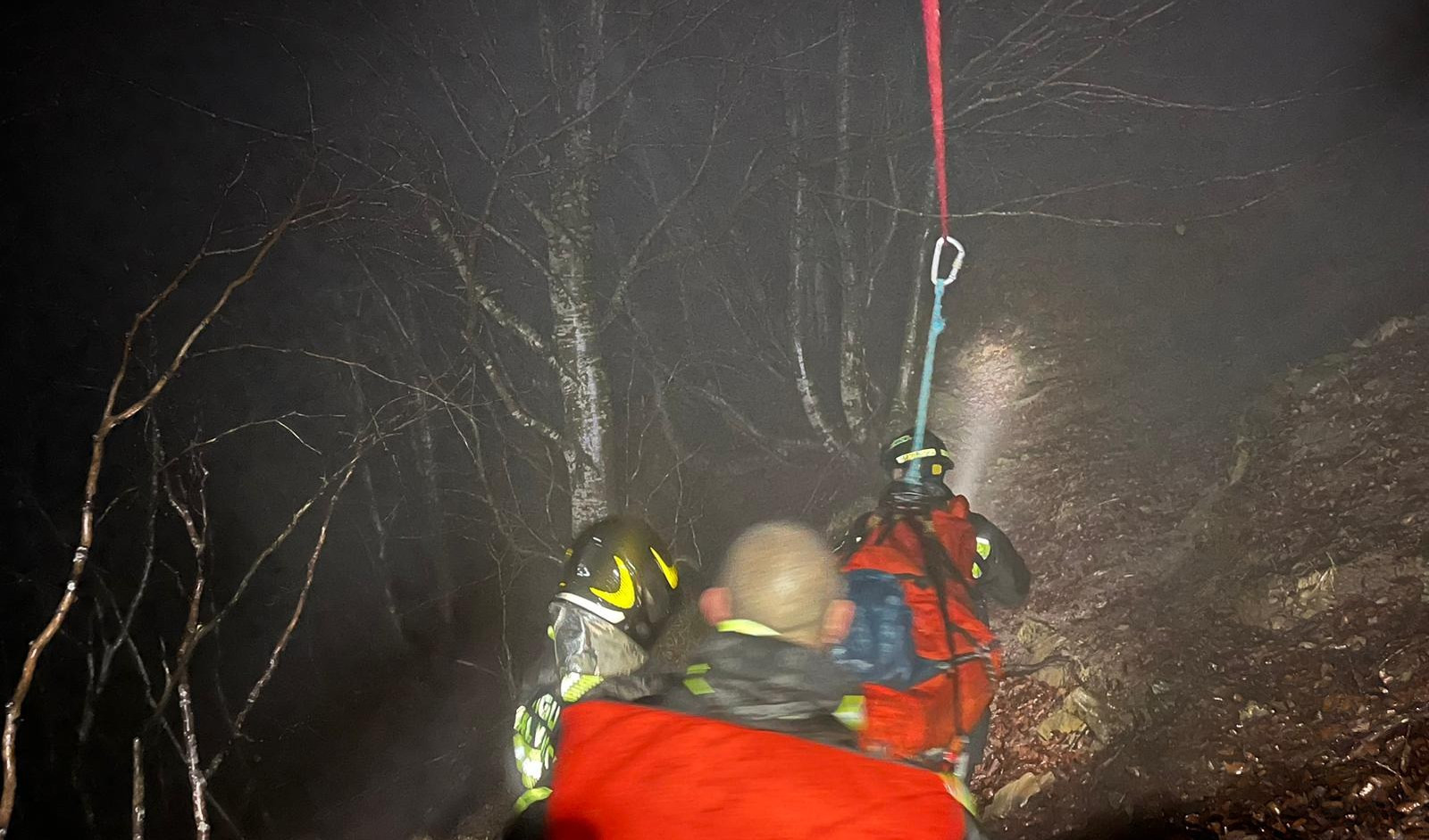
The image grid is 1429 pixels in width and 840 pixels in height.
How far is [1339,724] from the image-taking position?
308 cm

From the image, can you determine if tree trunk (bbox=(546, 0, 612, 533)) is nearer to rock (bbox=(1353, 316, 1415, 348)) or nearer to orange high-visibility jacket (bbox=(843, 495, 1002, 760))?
orange high-visibility jacket (bbox=(843, 495, 1002, 760))

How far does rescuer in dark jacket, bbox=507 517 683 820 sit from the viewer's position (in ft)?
10.1

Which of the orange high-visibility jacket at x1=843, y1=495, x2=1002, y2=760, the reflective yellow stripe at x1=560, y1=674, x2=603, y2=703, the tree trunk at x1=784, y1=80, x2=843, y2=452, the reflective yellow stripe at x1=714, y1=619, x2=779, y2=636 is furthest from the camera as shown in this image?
the tree trunk at x1=784, y1=80, x2=843, y2=452

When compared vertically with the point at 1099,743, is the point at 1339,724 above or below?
above

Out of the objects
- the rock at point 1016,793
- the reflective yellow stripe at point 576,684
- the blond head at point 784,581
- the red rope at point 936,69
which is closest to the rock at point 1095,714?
the rock at point 1016,793

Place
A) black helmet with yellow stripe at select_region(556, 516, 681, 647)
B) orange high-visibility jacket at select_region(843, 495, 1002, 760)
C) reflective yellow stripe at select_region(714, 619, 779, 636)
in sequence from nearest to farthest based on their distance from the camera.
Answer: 1. reflective yellow stripe at select_region(714, 619, 779, 636)
2. orange high-visibility jacket at select_region(843, 495, 1002, 760)
3. black helmet with yellow stripe at select_region(556, 516, 681, 647)

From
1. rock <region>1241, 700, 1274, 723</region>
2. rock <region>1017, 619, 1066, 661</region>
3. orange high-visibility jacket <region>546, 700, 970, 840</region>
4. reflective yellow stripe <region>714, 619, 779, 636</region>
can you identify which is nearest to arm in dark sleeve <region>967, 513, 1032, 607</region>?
rock <region>1017, 619, 1066, 661</region>

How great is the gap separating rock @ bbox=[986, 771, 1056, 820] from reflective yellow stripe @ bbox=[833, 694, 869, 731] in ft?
6.18

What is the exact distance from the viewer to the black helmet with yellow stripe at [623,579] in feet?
10.9

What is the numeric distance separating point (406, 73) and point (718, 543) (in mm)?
8759

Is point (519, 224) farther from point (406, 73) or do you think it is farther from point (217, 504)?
point (217, 504)

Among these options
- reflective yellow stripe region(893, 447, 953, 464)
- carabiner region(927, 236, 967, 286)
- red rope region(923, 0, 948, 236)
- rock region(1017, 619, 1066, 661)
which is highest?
red rope region(923, 0, 948, 236)

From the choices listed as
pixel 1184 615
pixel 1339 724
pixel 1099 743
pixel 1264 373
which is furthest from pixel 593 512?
pixel 1264 373

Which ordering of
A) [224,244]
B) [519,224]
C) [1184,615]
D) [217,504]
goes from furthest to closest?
[217,504] < [224,244] < [519,224] < [1184,615]
